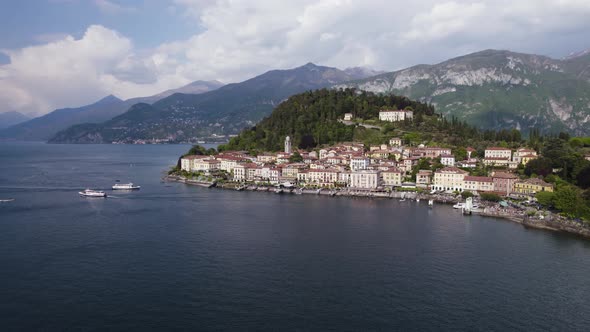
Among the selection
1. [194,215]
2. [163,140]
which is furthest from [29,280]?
[163,140]

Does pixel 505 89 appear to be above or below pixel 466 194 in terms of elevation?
above

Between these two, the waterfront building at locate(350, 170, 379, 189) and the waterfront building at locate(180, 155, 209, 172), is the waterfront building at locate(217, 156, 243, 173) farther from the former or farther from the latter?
the waterfront building at locate(350, 170, 379, 189)

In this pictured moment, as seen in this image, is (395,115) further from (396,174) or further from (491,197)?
(491,197)

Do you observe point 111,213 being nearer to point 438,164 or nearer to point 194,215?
point 194,215

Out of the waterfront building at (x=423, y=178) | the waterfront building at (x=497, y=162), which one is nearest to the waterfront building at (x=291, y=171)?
the waterfront building at (x=423, y=178)

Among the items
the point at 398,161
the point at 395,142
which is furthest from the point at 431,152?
the point at 395,142

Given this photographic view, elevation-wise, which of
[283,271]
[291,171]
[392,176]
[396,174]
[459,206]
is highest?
[291,171]

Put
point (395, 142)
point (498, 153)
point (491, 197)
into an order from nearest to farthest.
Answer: point (491, 197), point (498, 153), point (395, 142)
